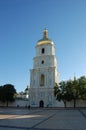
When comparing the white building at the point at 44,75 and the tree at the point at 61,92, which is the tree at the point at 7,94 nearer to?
the white building at the point at 44,75

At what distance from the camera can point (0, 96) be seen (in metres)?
62.1

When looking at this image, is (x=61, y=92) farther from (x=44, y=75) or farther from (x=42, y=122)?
(x=42, y=122)

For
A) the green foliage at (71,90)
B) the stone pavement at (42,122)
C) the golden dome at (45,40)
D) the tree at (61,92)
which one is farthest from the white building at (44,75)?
the stone pavement at (42,122)

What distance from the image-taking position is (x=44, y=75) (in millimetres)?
61094

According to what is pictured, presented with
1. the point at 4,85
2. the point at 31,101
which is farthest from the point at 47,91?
the point at 4,85

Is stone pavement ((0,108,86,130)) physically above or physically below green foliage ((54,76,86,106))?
below

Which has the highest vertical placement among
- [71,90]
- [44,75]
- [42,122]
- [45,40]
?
[45,40]

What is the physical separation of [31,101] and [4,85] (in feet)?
34.9

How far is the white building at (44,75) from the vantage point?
58.0m

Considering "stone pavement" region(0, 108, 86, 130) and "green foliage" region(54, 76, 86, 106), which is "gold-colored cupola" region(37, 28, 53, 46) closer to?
"green foliage" region(54, 76, 86, 106)

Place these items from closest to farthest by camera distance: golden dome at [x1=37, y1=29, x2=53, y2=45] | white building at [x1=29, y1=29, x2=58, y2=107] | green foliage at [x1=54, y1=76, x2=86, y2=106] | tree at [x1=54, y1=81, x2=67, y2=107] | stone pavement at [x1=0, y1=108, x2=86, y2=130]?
1. stone pavement at [x1=0, y1=108, x2=86, y2=130]
2. green foliage at [x1=54, y1=76, x2=86, y2=106]
3. tree at [x1=54, y1=81, x2=67, y2=107]
4. white building at [x1=29, y1=29, x2=58, y2=107]
5. golden dome at [x1=37, y1=29, x2=53, y2=45]

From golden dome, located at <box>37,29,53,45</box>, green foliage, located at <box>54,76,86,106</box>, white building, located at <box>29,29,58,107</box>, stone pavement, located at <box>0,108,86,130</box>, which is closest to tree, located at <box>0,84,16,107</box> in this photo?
white building, located at <box>29,29,58,107</box>

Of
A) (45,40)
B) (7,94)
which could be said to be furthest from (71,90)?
(7,94)

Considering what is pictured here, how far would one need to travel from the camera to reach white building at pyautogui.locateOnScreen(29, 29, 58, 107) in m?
58.0
